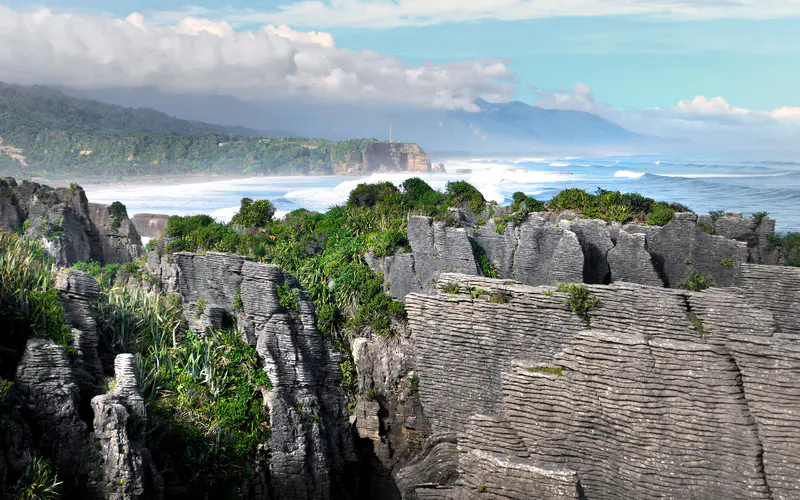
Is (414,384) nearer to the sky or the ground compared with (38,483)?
nearer to the ground

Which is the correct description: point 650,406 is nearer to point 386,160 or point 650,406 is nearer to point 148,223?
point 148,223

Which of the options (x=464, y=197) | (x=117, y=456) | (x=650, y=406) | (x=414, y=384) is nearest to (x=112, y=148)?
(x=464, y=197)

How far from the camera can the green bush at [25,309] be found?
8625 mm

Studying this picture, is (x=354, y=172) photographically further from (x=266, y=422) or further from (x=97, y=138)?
(x=266, y=422)

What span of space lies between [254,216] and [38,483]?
55.5 feet

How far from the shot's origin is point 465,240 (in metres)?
17.4

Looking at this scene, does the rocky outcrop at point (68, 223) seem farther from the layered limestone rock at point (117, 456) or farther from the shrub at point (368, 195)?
the layered limestone rock at point (117, 456)

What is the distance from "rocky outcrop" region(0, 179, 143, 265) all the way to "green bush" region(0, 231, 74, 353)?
1339 cm

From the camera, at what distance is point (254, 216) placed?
23.4 m

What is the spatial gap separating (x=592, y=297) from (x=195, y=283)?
7.58 metres

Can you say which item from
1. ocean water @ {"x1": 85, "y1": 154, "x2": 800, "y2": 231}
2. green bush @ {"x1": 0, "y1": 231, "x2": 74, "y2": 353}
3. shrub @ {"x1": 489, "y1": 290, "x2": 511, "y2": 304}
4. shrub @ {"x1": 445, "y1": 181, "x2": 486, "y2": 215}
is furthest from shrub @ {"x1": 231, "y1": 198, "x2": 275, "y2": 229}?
ocean water @ {"x1": 85, "y1": 154, "x2": 800, "y2": 231}

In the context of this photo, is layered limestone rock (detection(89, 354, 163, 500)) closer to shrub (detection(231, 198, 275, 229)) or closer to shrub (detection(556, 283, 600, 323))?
shrub (detection(556, 283, 600, 323))

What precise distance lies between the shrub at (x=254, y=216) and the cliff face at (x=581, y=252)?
6.42 meters

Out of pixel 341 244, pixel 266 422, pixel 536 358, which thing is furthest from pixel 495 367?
pixel 341 244
